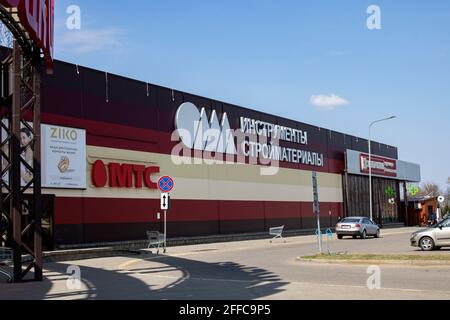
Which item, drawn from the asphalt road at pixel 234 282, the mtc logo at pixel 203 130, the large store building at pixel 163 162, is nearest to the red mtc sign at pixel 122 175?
the large store building at pixel 163 162

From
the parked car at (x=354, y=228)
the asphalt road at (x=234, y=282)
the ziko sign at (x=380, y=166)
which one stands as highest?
the ziko sign at (x=380, y=166)

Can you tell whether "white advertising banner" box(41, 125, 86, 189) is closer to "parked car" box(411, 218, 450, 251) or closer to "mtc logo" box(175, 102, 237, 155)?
"mtc logo" box(175, 102, 237, 155)

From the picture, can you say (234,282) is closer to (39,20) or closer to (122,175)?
(39,20)

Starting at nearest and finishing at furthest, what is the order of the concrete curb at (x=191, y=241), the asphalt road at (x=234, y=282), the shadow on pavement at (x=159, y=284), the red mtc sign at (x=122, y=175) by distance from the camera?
the asphalt road at (x=234, y=282)
the shadow on pavement at (x=159, y=284)
the concrete curb at (x=191, y=241)
the red mtc sign at (x=122, y=175)

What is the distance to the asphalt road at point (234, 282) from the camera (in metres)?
12.3

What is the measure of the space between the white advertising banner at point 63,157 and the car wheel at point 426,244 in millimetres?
15628

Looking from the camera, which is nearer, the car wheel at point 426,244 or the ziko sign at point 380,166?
the car wheel at point 426,244

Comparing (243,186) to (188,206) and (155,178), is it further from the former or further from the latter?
(155,178)

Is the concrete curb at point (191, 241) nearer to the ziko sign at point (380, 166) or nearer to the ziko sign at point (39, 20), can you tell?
the ziko sign at point (39, 20)

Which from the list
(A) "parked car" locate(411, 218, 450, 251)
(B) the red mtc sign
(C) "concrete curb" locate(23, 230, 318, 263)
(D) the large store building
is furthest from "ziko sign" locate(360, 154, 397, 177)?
(A) "parked car" locate(411, 218, 450, 251)

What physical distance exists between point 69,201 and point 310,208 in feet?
91.9

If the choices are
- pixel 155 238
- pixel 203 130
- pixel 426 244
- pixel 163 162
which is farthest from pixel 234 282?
pixel 203 130

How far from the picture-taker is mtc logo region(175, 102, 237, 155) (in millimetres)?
36906
